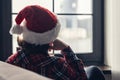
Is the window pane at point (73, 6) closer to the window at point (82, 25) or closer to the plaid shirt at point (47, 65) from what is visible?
the window at point (82, 25)

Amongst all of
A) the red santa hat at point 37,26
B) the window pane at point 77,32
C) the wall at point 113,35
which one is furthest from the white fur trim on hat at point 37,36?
the window pane at point 77,32

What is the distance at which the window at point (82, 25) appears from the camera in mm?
2160

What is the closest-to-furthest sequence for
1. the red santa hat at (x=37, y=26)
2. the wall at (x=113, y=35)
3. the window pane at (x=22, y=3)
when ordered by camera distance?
the red santa hat at (x=37, y=26) → the wall at (x=113, y=35) → the window pane at (x=22, y=3)

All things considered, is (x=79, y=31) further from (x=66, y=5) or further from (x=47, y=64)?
(x=47, y=64)

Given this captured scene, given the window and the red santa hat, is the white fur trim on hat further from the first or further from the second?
the window

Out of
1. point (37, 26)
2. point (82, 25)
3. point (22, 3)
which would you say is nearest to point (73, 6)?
point (82, 25)

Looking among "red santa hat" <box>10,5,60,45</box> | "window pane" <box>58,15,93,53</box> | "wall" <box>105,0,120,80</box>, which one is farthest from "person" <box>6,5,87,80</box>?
"window pane" <box>58,15,93,53</box>

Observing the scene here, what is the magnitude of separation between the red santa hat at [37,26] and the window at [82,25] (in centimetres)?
72

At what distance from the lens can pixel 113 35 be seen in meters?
2.01

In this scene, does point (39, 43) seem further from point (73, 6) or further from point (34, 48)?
point (73, 6)

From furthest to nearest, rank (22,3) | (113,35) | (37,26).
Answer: (22,3)
(113,35)
(37,26)

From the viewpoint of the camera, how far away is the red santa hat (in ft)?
4.59

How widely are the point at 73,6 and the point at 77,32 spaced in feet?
0.55

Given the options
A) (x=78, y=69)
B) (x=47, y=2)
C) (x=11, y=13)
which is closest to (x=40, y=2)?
(x=47, y=2)
